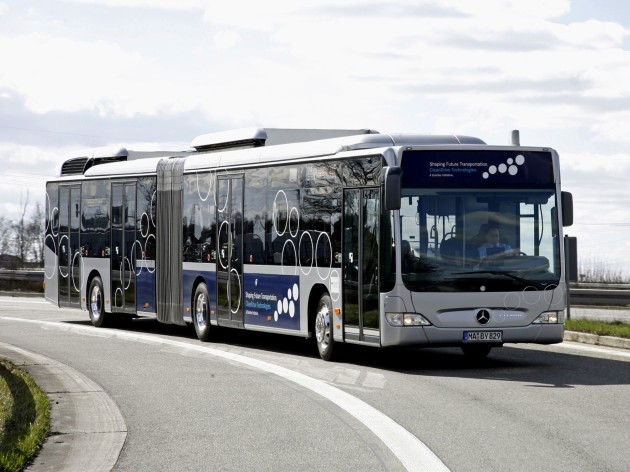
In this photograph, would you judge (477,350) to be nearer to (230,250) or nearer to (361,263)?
(361,263)

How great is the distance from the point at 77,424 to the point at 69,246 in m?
17.1

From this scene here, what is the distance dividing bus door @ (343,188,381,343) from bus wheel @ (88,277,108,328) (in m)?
10.3

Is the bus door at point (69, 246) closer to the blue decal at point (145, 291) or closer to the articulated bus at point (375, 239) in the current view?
the blue decal at point (145, 291)

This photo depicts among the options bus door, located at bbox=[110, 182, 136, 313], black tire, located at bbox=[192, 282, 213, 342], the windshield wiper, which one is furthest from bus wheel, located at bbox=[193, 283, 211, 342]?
the windshield wiper

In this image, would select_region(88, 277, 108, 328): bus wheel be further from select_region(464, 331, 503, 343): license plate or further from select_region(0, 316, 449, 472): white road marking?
select_region(464, 331, 503, 343): license plate

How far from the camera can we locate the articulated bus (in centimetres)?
1698

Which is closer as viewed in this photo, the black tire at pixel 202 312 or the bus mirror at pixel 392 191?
the bus mirror at pixel 392 191

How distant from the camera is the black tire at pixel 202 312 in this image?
22719 mm

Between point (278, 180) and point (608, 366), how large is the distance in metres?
5.76

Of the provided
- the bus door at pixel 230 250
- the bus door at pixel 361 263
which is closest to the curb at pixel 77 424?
the bus door at pixel 361 263

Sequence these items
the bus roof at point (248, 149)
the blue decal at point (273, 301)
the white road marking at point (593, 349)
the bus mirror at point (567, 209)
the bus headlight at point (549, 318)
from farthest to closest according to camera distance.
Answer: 1. the white road marking at point (593, 349)
2. the blue decal at point (273, 301)
3. the bus roof at point (248, 149)
4. the bus mirror at point (567, 209)
5. the bus headlight at point (549, 318)

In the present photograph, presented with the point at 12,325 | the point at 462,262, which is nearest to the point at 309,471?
the point at 462,262

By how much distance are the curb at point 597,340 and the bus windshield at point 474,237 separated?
449cm

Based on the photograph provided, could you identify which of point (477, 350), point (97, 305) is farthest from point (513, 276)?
point (97, 305)
